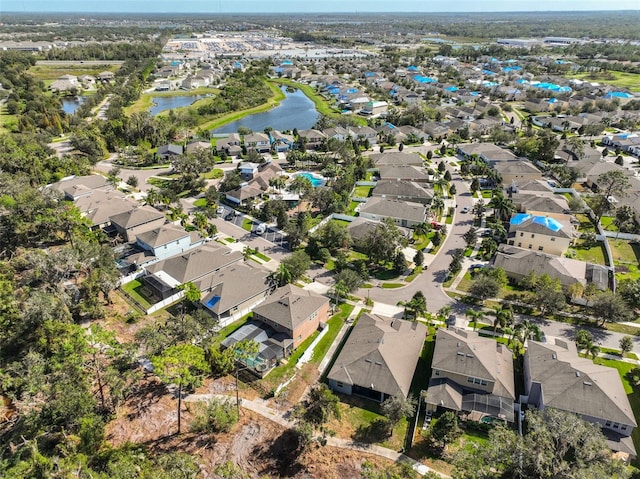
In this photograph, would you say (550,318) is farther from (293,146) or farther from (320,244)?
(293,146)

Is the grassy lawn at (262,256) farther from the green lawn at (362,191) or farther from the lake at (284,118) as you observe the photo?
the lake at (284,118)

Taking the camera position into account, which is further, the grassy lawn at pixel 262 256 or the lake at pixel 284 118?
the lake at pixel 284 118

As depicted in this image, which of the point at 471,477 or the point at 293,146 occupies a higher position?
the point at 471,477

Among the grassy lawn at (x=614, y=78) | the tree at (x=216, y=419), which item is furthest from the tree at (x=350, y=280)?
the grassy lawn at (x=614, y=78)

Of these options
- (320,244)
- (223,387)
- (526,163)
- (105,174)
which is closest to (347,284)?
(320,244)

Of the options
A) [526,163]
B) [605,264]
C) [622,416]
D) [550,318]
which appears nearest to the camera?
[622,416]

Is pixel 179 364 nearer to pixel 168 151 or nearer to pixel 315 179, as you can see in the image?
pixel 315 179

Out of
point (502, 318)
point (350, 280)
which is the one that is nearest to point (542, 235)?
point (502, 318)
